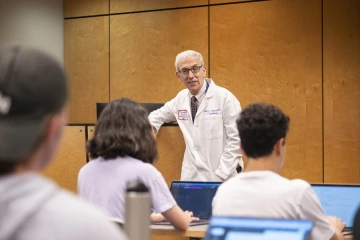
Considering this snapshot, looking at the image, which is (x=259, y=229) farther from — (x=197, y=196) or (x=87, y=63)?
(x=87, y=63)

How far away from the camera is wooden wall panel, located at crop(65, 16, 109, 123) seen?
613cm

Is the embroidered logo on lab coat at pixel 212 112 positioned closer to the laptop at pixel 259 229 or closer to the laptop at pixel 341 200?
the laptop at pixel 341 200

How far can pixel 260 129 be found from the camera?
2.02 metres

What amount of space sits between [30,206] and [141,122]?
167 cm

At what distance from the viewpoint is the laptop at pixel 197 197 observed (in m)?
2.64

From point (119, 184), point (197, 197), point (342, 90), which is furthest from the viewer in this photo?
point (342, 90)

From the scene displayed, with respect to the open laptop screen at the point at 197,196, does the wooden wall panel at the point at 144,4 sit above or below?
above

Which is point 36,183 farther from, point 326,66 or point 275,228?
point 326,66

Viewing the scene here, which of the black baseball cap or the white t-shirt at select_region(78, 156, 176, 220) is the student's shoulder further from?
the white t-shirt at select_region(78, 156, 176, 220)

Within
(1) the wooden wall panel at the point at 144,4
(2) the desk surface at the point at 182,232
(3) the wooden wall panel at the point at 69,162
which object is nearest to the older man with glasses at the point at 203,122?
(3) the wooden wall panel at the point at 69,162

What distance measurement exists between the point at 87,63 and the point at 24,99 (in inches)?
220

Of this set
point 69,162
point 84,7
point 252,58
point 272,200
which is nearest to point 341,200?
point 272,200

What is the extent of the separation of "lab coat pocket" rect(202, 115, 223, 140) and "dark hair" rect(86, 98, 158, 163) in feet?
4.44

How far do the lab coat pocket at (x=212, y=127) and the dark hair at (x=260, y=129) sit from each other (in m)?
1.64
